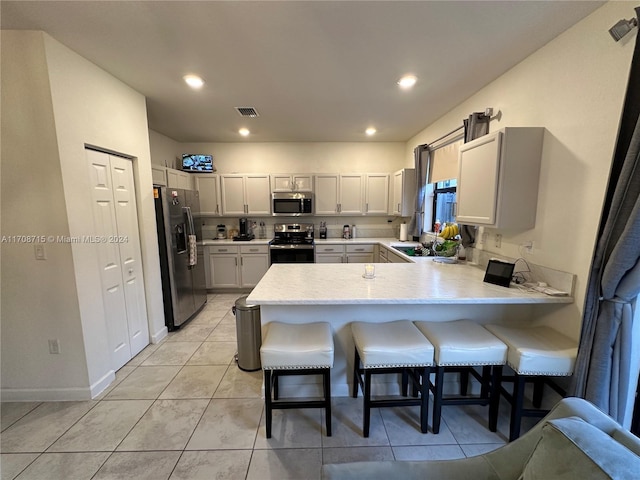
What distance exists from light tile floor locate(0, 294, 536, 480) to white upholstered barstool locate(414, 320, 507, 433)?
0.69 ft

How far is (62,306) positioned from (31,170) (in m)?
1.01

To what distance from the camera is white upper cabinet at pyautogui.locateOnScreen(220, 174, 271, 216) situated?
4.66 m

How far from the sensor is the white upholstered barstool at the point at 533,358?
1.53 metres

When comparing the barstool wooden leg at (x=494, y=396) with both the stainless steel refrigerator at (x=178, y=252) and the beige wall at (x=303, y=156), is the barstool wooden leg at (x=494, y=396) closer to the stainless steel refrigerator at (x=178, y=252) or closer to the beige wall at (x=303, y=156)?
the stainless steel refrigerator at (x=178, y=252)

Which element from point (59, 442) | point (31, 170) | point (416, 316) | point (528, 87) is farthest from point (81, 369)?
point (528, 87)

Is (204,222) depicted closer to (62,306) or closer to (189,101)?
(189,101)

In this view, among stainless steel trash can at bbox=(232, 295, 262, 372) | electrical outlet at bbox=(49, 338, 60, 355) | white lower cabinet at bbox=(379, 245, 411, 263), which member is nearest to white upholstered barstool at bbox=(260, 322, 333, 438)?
stainless steel trash can at bbox=(232, 295, 262, 372)

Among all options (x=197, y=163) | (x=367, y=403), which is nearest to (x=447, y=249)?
(x=367, y=403)

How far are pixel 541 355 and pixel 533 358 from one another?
2.0 inches

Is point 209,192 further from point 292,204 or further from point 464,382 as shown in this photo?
point 464,382

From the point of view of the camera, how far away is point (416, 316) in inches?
80.2

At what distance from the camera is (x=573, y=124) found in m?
1.71

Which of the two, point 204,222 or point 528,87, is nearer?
point 528,87

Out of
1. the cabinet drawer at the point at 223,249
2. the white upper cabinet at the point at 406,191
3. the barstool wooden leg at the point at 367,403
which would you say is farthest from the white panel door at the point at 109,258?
the white upper cabinet at the point at 406,191
